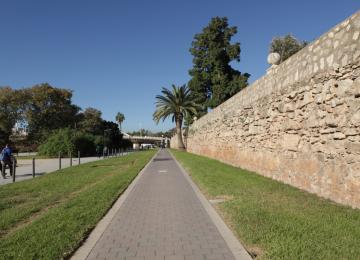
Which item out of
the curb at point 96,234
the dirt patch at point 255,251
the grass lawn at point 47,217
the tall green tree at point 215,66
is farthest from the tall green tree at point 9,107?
the dirt patch at point 255,251

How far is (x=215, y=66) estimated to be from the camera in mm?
44938

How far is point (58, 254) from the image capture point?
505 centimetres

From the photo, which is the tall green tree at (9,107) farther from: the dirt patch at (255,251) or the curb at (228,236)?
the dirt patch at (255,251)

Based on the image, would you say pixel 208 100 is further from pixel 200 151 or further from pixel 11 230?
pixel 11 230

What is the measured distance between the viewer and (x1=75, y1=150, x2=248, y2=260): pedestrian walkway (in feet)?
17.0

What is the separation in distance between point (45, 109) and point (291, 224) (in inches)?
2478

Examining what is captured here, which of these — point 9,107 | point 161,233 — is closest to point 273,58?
point 161,233

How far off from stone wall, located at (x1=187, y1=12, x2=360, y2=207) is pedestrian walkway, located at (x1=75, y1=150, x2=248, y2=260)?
3.06 m

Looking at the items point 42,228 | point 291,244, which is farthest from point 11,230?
point 291,244

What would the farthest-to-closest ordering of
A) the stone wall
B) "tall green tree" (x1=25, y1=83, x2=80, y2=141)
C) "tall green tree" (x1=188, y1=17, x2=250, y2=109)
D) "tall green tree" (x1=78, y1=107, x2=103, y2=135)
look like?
"tall green tree" (x1=78, y1=107, x2=103, y2=135) → "tall green tree" (x1=25, y1=83, x2=80, y2=141) → "tall green tree" (x1=188, y1=17, x2=250, y2=109) → the stone wall

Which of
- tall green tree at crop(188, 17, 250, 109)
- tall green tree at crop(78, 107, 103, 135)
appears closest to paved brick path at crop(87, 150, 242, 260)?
tall green tree at crop(188, 17, 250, 109)

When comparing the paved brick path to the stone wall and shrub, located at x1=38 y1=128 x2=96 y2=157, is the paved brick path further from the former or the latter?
shrub, located at x1=38 y1=128 x2=96 y2=157

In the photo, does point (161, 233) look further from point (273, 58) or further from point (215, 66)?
point (215, 66)

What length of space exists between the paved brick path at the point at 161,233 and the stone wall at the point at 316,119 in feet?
10.1
